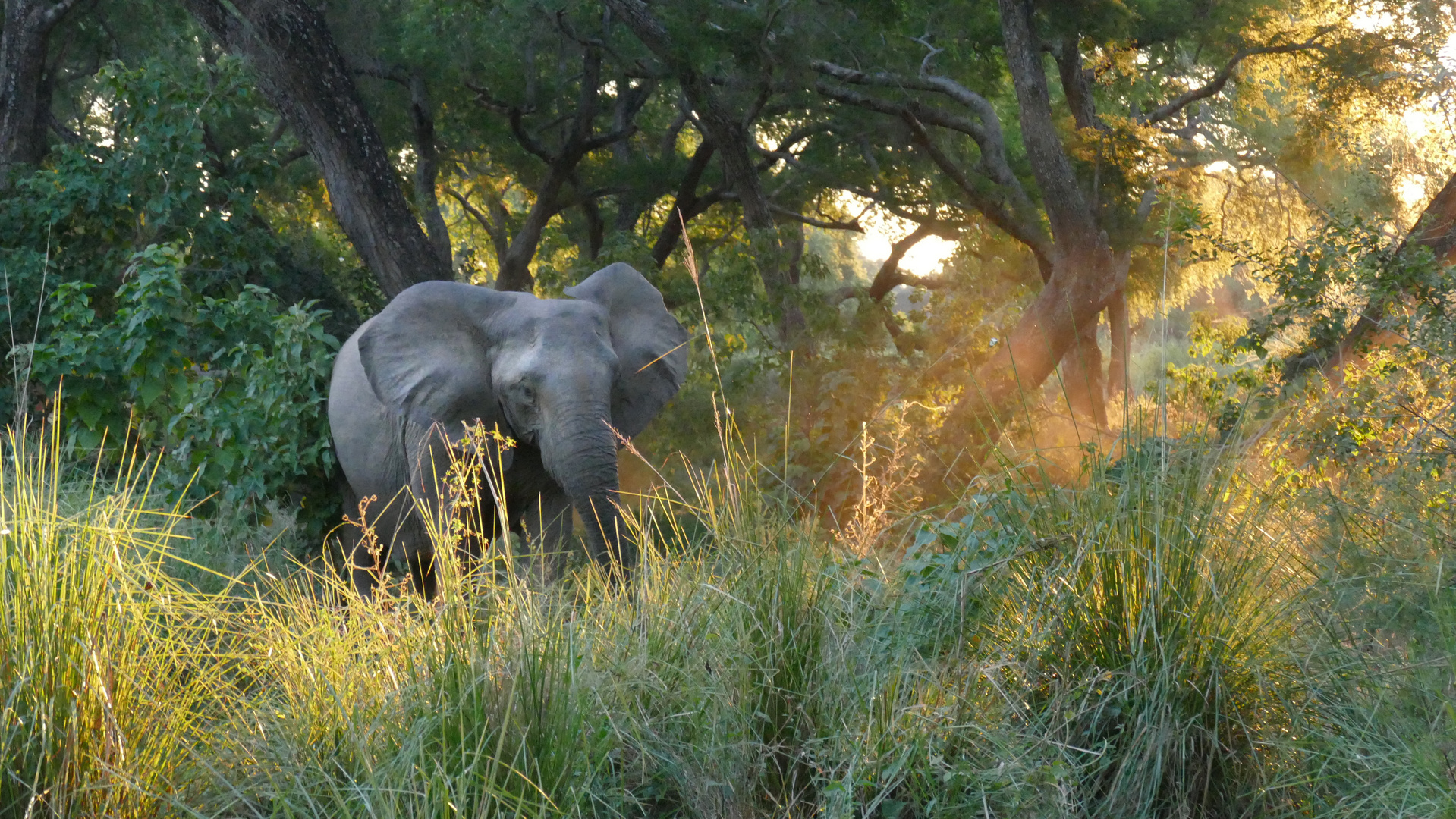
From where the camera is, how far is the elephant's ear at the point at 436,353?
6.38 meters

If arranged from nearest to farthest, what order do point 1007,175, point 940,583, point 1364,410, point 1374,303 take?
1. point 940,583
2. point 1364,410
3. point 1374,303
4. point 1007,175

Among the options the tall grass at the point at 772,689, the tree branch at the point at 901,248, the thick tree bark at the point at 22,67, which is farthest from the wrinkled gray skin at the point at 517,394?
the tree branch at the point at 901,248

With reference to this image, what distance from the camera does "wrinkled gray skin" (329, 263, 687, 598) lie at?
5.94 meters

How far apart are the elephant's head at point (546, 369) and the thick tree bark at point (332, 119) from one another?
2936 millimetres

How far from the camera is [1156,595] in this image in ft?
10.9

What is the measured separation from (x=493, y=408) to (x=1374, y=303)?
399cm

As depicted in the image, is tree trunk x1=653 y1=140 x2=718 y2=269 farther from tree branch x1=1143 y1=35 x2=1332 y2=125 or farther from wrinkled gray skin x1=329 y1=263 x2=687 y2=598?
wrinkled gray skin x1=329 y1=263 x2=687 y2=598

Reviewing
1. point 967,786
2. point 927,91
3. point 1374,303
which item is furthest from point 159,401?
point 927,91

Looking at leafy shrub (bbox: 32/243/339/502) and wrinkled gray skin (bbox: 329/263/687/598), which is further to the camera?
leafy shrub (bbox: 32/243/339/502)

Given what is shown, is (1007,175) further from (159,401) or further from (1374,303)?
(159,401)

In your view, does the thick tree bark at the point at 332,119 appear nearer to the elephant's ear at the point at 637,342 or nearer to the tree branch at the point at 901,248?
the elephant's ear at the point at 637,342

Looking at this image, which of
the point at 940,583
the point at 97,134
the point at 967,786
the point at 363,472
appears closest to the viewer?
the point at 967,786

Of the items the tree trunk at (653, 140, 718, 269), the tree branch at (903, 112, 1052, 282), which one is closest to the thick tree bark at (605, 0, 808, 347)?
the tree branch at (903, 112, 1052, 282)

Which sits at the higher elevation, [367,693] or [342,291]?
[342,291]
